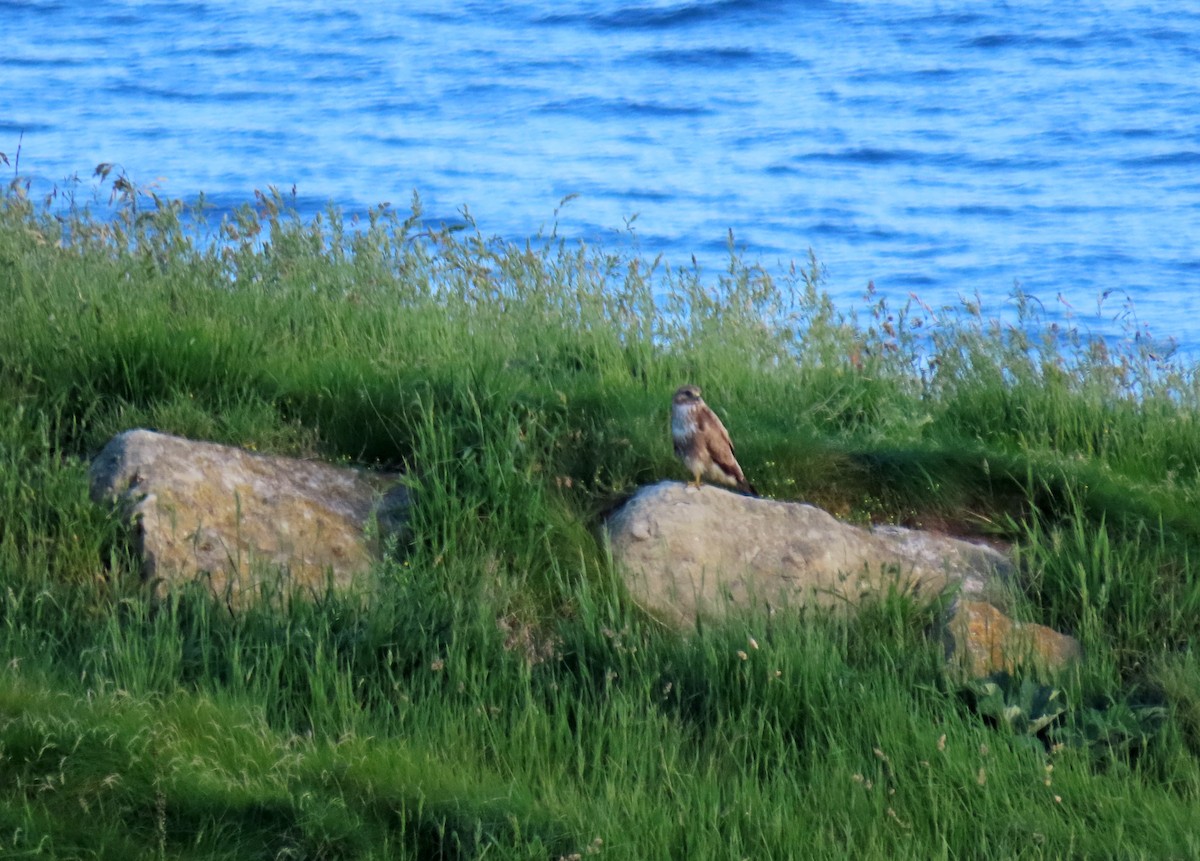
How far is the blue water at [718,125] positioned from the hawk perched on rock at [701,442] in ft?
32.9

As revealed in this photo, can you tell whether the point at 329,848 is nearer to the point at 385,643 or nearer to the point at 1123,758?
the point at 385,643

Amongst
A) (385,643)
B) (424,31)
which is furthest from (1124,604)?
(424,31)

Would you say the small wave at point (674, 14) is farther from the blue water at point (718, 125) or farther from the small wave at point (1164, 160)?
the small wave at point (1164, 160)

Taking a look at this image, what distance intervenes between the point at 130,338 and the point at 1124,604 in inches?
161

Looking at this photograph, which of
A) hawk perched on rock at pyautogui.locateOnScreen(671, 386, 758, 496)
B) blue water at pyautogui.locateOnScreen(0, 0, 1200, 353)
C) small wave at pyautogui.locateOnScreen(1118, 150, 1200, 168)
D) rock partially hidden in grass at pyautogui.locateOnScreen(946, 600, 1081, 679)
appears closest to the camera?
rock partially hidden in grass at pyautogui.locateOnScreen(946, 600, 1081, 679)

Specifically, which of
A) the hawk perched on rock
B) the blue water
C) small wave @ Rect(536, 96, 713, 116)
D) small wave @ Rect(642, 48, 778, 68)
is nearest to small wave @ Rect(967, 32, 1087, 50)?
the blue water

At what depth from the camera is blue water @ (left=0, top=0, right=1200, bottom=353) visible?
17.6 m

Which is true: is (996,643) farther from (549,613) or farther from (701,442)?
(549,613)

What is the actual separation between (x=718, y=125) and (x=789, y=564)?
17.4m

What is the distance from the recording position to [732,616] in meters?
5.00

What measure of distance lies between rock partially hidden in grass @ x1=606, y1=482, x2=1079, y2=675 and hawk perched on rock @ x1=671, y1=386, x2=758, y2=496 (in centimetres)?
9

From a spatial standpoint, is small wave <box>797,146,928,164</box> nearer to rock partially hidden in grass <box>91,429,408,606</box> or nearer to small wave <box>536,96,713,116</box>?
small wave <box>536,96,713,116</box>

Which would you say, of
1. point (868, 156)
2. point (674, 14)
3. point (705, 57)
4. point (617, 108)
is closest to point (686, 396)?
point (868, 156)

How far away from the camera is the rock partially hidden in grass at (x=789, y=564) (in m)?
5.12
